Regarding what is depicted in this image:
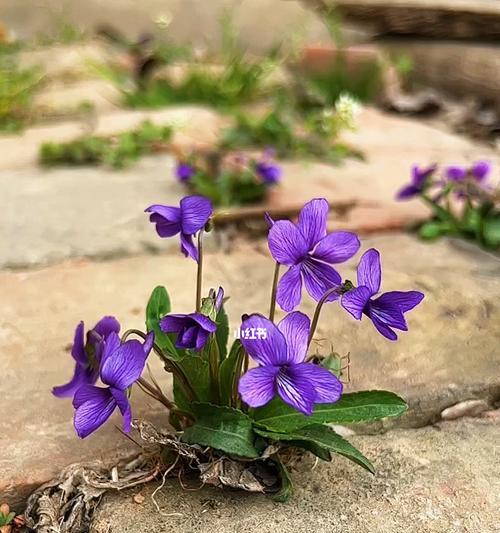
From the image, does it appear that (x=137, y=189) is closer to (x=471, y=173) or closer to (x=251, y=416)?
(x=471, y=173)

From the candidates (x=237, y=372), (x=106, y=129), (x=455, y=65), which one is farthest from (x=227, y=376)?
(x=455, y=65)

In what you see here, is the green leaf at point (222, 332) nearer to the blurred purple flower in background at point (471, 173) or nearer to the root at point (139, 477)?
the root at point (139, 477)

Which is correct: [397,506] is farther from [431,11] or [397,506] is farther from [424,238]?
[431,11]

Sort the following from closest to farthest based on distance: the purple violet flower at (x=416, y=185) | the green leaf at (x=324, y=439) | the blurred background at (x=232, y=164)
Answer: the green leaf at (x=324, y=439) < the blurred background at (x=232, y=164) < the purple violet flower at (x=416, y=185)

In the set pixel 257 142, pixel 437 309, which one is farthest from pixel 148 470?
pixel 257 142

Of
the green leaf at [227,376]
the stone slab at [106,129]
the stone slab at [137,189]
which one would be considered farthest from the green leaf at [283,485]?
the stone slab at [106,129]
